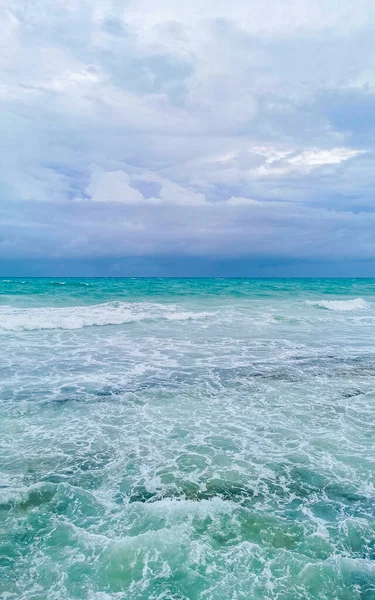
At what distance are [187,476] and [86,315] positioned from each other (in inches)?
924

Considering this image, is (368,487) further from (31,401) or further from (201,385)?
(31,401)

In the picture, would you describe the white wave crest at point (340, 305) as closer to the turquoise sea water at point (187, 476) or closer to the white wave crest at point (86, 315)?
the white wave crest at point (86, 315)

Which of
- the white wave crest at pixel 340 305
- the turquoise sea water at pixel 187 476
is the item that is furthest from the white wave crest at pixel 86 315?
the white wave crest at pixel 340 305

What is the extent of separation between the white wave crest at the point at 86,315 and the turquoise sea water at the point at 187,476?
316 inches

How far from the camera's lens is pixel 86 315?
2958 centimetres

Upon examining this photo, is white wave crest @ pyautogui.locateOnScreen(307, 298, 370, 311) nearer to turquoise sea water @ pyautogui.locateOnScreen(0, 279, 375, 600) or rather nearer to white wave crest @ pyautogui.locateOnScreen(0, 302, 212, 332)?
white wave crest @ pyautogui.locateOnScreen(0, 302, 212, 332)

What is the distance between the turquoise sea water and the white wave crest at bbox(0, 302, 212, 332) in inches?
316

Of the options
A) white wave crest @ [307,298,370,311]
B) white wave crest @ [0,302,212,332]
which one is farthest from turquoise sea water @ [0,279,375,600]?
white wave crest @ [307,298,370,311]

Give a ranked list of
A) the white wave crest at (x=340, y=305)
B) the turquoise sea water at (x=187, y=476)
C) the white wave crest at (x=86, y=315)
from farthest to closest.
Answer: the white wave crest at (x=340, y=305)
the white wave crest at (x=86, y=315)
the turquoise sea water at (x=187, y=476)

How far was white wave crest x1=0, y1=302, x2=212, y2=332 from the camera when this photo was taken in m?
25.2

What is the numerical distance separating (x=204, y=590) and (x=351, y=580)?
192 cm

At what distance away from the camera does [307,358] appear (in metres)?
16.6

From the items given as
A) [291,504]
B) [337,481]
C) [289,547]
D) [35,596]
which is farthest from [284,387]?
[35,596]

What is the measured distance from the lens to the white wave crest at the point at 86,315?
25.2 metres
